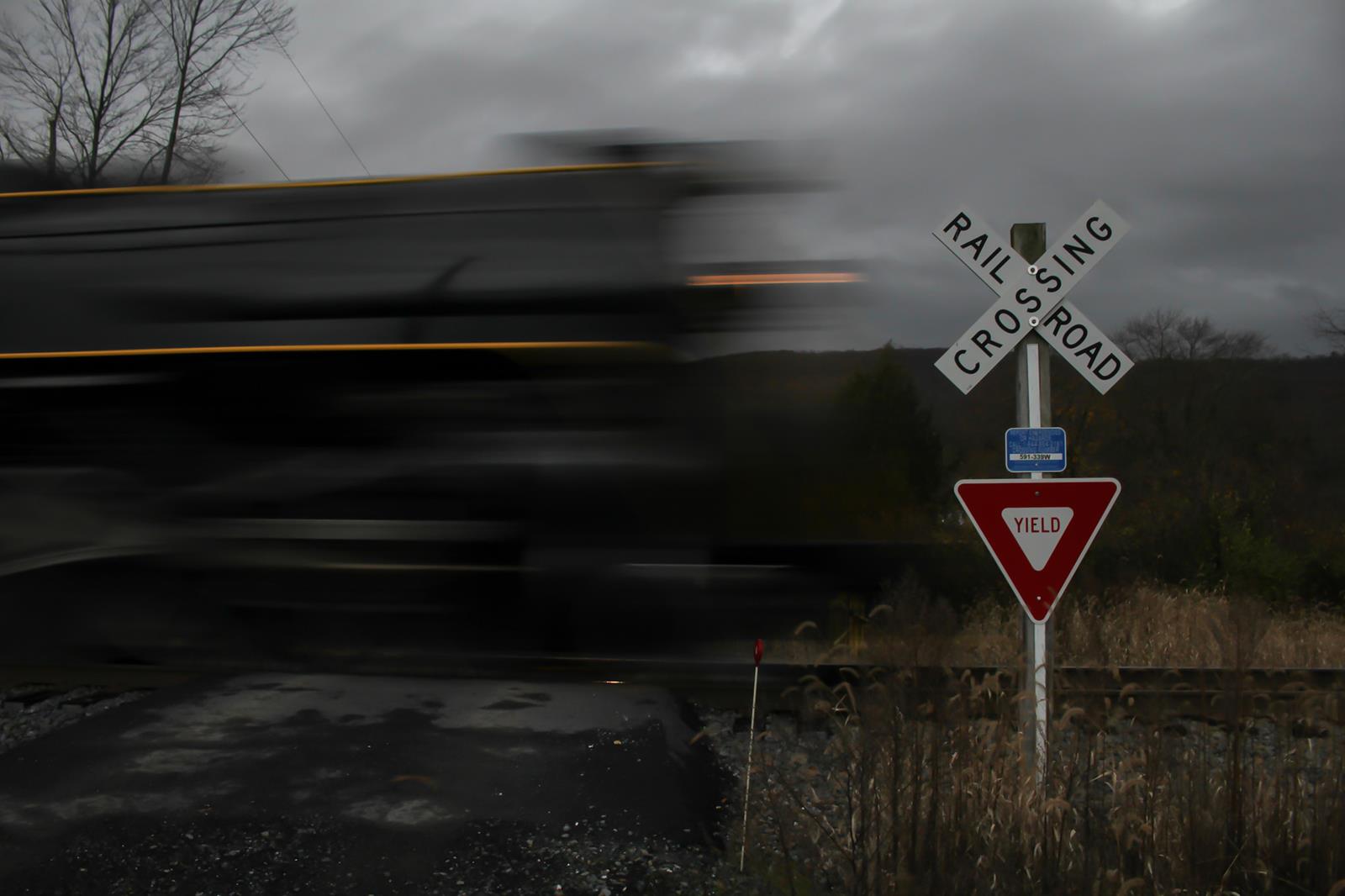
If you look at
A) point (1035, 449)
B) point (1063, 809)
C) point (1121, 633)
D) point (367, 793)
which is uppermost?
point (1035, 449)

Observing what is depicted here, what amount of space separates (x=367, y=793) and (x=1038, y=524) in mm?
3089

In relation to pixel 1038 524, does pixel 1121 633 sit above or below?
below

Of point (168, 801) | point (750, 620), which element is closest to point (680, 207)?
point (750, 620)

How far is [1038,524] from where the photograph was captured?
420cm

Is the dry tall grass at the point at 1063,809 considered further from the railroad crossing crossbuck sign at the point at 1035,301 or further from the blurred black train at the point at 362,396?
the blurred black train at the point at 362,396

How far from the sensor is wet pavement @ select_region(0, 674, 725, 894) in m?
3.73

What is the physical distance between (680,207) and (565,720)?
2.95m

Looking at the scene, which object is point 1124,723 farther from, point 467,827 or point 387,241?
point 387,241

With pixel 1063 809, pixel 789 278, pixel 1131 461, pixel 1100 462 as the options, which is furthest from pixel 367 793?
pixel 1131 461

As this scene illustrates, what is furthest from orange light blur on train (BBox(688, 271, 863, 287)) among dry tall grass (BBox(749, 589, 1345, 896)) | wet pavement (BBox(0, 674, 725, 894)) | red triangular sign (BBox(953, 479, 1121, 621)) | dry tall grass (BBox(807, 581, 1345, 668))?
dry tall grass (BBox(749, 589, 1345, 896))

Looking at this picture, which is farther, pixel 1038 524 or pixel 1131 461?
pixel 1131 461

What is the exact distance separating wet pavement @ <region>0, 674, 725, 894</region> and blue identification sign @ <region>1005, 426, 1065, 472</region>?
2032 mm

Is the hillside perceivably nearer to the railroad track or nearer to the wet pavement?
the railroad track

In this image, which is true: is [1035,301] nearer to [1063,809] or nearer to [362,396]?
[1063,809]
